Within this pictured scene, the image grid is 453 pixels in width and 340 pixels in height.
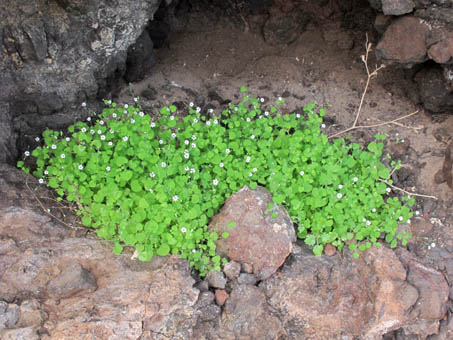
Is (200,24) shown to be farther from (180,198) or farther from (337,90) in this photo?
(180,198)

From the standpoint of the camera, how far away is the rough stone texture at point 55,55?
13.5 ft

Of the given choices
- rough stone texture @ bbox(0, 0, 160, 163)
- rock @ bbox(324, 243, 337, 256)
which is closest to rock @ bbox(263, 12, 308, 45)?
rough stone texture @ bbox(0, 0, 160, 163)

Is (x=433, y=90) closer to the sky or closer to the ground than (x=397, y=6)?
closer to the ground

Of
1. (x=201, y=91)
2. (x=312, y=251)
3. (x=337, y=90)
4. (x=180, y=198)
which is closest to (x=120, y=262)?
(x=180, y=198)

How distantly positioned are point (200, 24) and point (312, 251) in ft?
10.8

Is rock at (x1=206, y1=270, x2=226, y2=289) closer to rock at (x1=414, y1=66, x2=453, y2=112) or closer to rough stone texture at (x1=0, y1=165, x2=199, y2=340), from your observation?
rough stone texture at (x1=0, y1=165, x2=199, y2=340)

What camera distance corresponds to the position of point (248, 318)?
3.52 metres

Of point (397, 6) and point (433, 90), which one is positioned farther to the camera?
point (433, 90)

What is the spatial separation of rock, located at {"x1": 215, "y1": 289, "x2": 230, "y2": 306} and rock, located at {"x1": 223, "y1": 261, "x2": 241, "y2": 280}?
0.13 m

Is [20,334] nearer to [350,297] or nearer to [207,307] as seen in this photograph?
[207,307]

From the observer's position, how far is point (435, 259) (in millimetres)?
4102

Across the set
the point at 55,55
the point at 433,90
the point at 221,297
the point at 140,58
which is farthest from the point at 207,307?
the point at 433,90

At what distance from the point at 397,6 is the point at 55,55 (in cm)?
302

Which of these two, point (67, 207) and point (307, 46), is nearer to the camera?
point (67, 207)
